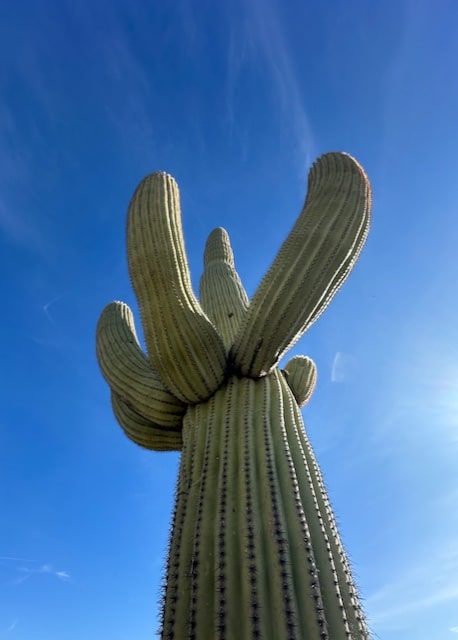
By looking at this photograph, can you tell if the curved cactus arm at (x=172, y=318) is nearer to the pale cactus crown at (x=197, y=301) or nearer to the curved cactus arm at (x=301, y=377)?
the pale cactus crown at (x=197, y=301)

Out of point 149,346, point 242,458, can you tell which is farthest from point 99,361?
point 242,458

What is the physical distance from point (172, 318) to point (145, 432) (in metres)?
1.59

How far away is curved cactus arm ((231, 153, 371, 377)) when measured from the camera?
4.07m

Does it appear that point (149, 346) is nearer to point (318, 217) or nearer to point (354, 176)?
point (318, 217)

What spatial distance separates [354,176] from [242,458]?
283 centimetres

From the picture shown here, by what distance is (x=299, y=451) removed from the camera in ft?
11.2

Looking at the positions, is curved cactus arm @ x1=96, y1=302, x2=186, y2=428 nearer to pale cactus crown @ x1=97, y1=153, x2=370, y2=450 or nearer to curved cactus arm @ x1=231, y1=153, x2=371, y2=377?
pale cactus crown @ x1=97, y1=153, x2=370, y2=450

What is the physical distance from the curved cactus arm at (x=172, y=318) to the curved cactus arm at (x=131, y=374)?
0.30 m

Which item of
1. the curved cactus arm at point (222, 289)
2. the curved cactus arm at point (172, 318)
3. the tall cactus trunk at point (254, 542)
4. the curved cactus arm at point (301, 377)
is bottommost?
the tall cactus trunk at point (254, 542)

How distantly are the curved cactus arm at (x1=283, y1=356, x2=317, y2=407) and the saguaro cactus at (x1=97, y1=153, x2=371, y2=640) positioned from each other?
2 centimetres

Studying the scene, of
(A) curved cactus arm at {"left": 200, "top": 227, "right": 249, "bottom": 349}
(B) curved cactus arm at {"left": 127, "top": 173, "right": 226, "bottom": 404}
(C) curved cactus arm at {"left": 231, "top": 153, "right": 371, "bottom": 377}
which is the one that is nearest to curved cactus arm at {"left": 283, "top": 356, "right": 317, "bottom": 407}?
(A) curved cactus arm at {"left": 200, "top": 227, "right": 249, "bottom": 349}

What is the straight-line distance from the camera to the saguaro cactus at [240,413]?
2.39 m

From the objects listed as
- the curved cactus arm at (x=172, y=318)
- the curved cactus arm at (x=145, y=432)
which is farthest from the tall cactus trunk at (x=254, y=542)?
the curved cactus arm at (x=145, y=432)

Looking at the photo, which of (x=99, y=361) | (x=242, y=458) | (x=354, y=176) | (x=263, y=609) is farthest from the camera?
(x=99, y=361)
